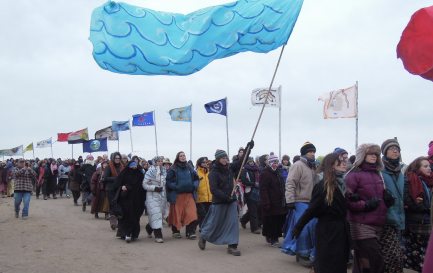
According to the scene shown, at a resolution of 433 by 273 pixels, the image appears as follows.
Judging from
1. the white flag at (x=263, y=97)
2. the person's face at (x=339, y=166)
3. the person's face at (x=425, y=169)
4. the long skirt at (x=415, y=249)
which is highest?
the white flag at (x=263, y=97)

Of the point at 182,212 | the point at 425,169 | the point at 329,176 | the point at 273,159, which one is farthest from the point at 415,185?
the point at 182,212

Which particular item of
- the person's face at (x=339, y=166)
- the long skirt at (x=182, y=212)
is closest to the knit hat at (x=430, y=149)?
the person's face at (x=339, y=166)

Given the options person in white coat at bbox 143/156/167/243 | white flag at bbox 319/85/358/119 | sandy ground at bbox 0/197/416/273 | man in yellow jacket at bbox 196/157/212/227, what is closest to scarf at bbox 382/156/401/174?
sandy ground at bbox 0/197/416/273

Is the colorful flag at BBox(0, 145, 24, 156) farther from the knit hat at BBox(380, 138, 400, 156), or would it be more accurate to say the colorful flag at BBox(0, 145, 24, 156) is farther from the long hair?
the long hair

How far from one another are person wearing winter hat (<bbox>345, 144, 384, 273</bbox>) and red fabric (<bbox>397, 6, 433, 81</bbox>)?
3836 mm

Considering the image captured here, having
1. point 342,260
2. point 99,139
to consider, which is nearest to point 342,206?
point 342,260

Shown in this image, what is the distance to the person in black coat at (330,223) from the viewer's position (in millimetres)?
5938

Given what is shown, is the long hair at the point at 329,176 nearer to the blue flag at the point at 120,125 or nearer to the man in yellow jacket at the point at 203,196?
the man in yellow jacket at the point at 203,196

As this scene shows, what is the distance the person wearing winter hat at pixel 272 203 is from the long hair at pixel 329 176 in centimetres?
458

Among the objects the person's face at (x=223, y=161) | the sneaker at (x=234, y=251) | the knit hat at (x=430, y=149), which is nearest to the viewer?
the knit hat at (x=430, y=149)

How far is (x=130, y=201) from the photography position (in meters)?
11.6

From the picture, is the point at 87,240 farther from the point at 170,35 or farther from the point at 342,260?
the point at 342,260

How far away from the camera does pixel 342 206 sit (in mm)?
6043

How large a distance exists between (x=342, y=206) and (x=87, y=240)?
24.0ft
